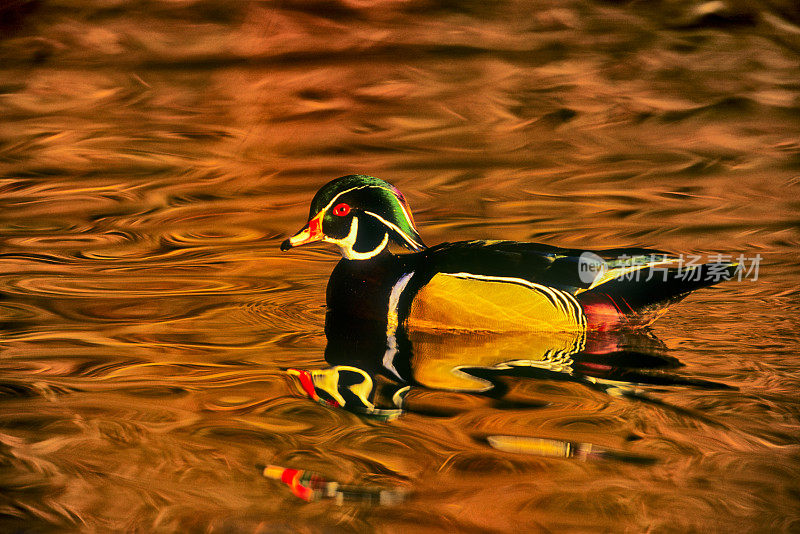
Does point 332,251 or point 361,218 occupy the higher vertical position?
point 361,218

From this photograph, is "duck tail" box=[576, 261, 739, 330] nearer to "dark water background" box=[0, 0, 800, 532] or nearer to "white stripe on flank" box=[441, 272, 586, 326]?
"white stripe on flank" box=[441, 272, 586, 326]

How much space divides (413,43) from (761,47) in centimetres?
343

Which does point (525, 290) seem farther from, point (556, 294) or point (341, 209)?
point (341, 209)

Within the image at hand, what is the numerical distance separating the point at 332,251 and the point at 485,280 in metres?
1.85

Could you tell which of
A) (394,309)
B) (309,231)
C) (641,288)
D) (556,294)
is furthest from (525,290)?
(309,231)

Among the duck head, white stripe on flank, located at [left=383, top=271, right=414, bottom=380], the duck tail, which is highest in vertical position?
the duck head

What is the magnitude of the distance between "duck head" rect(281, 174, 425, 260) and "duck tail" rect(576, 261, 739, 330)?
0.88 m

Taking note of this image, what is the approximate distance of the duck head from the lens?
517 centimetres

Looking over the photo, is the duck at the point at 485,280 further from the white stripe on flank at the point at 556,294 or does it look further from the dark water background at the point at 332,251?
the dark water background at the point at 332,251

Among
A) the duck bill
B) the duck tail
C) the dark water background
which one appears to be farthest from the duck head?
the duck tail

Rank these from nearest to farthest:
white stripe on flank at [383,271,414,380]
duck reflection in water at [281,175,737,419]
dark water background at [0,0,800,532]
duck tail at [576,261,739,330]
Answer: dark water background at [0,0,800,532]
duck reflection in water at [281,175,737,419]
duck tail at [576,261,739,330]
white stripe on flank at [383,271,414,380]

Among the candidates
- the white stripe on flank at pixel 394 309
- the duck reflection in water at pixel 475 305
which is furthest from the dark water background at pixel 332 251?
the white stripe on flank at pixel 394 309

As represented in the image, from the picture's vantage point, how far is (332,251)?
6531mm

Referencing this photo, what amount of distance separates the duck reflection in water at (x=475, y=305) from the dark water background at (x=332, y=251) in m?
0.19
